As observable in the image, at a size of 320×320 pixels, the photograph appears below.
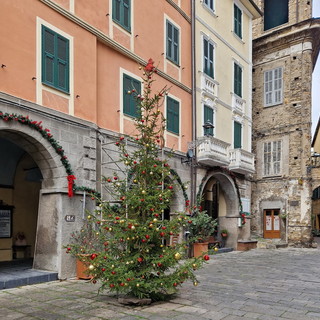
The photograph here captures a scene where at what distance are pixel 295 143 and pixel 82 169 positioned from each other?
48.0 ft

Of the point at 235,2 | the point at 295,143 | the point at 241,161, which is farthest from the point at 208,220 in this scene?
the point at 235,2

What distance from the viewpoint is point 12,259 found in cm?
1070

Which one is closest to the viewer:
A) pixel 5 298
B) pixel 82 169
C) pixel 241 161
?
pixel 5 298

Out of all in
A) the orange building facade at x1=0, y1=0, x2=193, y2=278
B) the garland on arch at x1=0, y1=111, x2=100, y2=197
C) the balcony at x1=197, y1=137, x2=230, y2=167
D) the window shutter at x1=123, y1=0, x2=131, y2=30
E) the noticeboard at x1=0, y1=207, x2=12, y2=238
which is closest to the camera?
the garland on arch at x1=0, y1=111, x2=100, y2=197

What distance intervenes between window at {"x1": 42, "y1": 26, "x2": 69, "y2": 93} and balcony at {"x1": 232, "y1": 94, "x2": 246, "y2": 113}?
10400 millimetres

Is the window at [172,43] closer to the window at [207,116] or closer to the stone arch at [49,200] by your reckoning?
the window at [207,116]

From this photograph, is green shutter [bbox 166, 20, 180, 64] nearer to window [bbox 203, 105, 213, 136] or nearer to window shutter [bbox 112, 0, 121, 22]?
window [bbox 203, 105, 213, 136]

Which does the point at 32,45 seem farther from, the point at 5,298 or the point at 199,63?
the point at 199,63

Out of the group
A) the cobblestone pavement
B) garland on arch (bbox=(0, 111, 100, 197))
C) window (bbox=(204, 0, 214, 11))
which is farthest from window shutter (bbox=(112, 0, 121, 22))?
the cobblestone pavement

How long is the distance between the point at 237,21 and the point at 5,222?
14.7 m

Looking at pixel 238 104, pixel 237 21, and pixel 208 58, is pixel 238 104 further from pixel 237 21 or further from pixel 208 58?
pixel 237 21

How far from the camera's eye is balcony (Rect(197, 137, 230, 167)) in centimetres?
1424

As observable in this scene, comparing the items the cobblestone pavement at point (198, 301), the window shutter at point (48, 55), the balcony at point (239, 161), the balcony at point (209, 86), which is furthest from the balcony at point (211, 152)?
the window shutter at point (48, 55)

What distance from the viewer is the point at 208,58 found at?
1573cm
